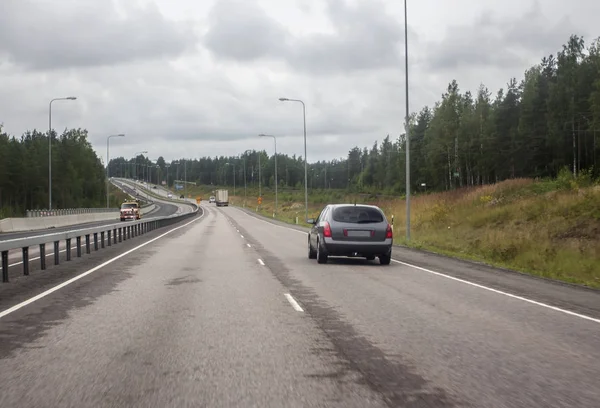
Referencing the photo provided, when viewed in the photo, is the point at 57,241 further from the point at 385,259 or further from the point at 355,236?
the point at 385,259

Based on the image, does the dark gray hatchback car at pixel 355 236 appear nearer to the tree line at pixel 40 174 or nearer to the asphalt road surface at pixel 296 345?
the asphalt road surface at pixel 296 345

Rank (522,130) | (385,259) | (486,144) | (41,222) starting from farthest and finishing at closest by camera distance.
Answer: (486,144), (522,130), (41,222), (385,259)

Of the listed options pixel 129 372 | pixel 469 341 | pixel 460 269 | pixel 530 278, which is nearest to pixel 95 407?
pixel 129 372

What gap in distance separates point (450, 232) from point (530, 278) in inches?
619

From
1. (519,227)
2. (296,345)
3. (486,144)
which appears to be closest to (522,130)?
(486,144)

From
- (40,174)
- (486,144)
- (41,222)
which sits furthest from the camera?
(40,174)

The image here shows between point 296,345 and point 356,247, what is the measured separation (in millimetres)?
10341

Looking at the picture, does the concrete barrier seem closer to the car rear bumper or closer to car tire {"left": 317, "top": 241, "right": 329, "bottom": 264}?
car tire {"left": 317, "top": 241, "right": 329, "bottom": 264}

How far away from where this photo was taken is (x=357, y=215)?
17.9 meters

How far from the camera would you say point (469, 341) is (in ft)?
24.7

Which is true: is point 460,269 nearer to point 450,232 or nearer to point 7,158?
point 450,232

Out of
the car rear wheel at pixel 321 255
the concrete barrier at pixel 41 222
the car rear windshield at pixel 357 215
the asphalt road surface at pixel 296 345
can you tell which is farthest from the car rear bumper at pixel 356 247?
the concrete barrier at pixel 41 222

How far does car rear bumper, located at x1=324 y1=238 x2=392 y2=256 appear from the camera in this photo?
1747 cm

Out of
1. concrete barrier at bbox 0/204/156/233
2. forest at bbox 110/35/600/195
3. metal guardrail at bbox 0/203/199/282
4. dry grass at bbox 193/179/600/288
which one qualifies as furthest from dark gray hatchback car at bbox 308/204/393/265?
forest at bbox 110/35/600/195
